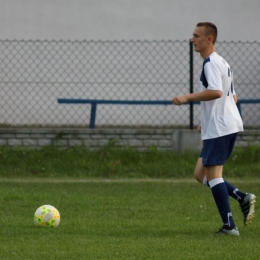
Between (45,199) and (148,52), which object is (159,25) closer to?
(148,52)

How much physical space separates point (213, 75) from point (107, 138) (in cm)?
553

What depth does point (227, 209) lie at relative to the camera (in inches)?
234

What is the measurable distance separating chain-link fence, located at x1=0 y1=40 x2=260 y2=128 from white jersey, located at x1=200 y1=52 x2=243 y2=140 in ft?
20.7

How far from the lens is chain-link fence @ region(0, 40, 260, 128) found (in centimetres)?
1238

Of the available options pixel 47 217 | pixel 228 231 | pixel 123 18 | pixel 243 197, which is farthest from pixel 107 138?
pixel 228 231

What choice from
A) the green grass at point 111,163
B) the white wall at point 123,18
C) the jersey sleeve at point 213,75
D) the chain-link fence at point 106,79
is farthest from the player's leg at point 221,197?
the white wall at point 123,18

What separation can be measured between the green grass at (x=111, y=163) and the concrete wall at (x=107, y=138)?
15 cm

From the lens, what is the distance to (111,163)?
1077 cm

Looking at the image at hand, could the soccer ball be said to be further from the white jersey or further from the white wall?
the white wall

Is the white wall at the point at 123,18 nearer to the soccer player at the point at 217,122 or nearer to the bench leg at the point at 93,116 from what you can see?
the bench leg at the point at 93,116

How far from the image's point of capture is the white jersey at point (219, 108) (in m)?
5.86

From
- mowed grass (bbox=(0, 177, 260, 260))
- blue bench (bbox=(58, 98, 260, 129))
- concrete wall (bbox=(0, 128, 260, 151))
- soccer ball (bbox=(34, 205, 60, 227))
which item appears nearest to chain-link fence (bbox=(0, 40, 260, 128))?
blue bench (bbox=(58, 98, 260, 129))

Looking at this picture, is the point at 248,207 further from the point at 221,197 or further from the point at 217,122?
the point at 217,122

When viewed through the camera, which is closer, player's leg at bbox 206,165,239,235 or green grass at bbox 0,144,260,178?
player's leg at bbox 206,165,239,235
